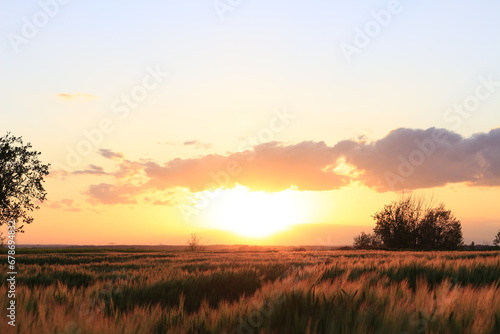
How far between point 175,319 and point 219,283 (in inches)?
174

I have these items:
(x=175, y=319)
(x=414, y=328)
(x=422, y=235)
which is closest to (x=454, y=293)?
(x=414, y=328)

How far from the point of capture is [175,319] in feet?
9.87

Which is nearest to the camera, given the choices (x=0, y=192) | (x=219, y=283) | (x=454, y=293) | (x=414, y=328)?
(x=414, y=328)

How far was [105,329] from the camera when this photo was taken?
232cm

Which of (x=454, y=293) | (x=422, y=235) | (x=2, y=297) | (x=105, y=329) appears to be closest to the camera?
(x=105, y=329)

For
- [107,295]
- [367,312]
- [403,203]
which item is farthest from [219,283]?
[403,203]

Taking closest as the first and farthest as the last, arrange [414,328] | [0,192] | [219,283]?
[414,328] → [219,283] → [0,192]

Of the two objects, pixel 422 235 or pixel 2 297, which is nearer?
pixel 2 297

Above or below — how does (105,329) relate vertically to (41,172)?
below

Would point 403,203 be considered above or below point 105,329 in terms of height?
above

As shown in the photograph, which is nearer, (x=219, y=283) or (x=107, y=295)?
(x=107, y=295)

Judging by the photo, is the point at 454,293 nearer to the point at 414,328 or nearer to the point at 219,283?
the point at 414,328

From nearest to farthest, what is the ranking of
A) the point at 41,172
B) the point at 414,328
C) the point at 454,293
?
1. the point at 414,328
2. the point at 454,293
3. the point at 41,172

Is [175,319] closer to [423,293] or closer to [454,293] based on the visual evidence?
[423,293]
